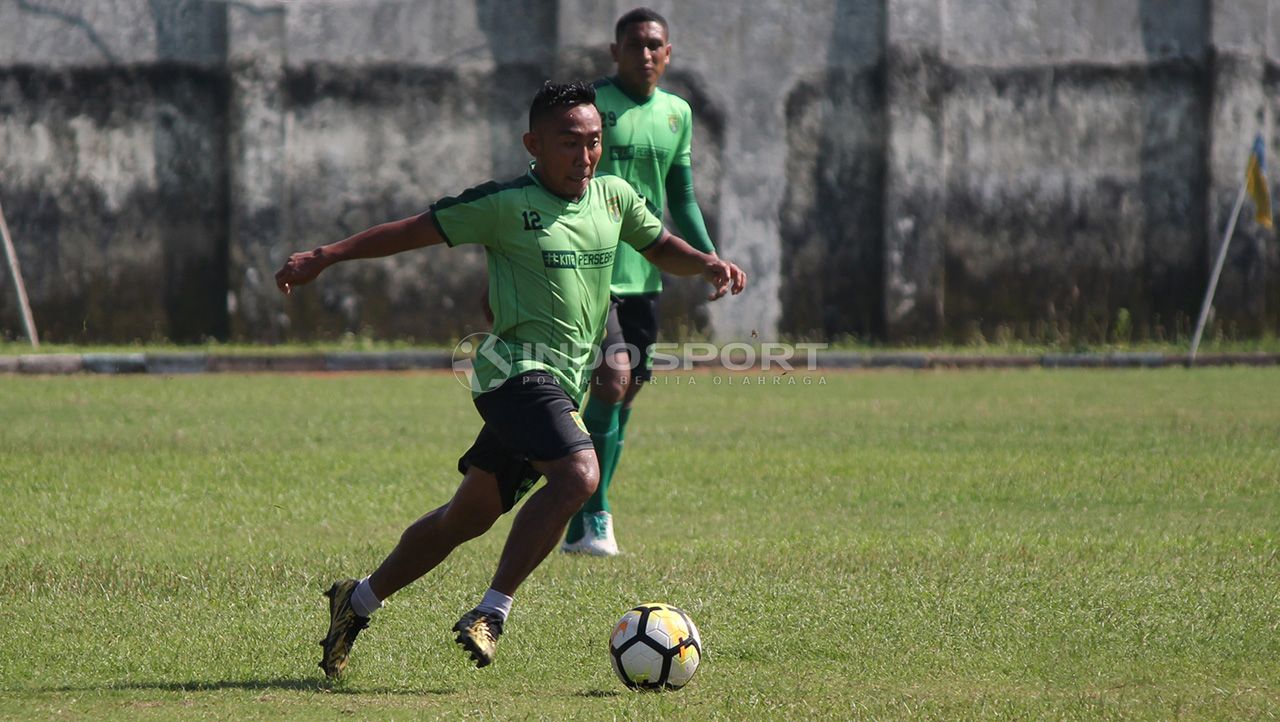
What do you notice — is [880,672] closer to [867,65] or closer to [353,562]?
[353,562]

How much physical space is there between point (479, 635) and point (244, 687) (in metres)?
0.75

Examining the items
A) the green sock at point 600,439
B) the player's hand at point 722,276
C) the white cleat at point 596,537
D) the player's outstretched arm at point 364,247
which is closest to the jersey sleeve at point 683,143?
the green sock at point 600,439

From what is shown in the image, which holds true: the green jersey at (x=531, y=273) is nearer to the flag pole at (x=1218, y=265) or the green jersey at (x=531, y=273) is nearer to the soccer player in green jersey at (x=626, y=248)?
the soccer player in green jersey at (x=626, y=248)

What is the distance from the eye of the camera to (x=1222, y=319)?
19.8 meters

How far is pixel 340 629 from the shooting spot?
500 centimetres

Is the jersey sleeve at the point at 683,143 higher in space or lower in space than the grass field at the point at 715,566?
higher

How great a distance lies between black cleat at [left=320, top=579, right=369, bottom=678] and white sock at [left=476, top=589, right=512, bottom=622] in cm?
44

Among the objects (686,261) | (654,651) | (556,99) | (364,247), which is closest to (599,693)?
(654,651)

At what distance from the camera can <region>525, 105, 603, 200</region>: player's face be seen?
16.9 ft

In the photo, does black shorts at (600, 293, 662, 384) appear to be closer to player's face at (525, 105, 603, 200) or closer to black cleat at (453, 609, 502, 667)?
player's face at (525, 105, 603, 200)

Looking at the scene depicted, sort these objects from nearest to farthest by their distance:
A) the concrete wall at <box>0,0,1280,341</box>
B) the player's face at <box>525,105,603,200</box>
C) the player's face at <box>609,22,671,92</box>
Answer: the player's face at <box>525,105,603,200</box> < the player's face at <box>609,22,671,92</box> < the concrete wall at <box>0,0,1280,341</box>

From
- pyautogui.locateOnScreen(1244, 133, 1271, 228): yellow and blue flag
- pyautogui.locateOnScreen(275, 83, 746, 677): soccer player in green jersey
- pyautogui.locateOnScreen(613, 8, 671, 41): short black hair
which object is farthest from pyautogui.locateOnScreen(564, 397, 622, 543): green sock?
pyautogui.locateOnScreen(1244, 133, 1271, 228): yellow and blue flag

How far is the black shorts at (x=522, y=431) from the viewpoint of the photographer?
16.3ft

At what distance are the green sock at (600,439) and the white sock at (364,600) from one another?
229 centimetres
